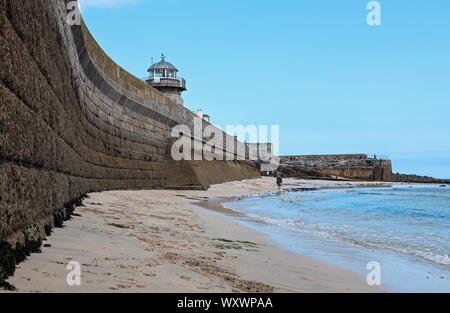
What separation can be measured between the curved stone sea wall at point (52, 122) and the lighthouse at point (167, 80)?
27.3m

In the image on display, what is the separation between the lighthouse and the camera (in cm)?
4166

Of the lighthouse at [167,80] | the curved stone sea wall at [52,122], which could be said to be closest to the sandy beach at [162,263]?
the curved stone sea wall at [52,122]

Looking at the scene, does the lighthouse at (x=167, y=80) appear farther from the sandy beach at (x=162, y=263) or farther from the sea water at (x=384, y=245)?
→ the sandy beach at (x=162, y=263)

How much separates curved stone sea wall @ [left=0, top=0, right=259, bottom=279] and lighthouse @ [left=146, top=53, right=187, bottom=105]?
27.3m

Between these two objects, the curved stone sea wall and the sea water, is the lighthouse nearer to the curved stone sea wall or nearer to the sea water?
the curved stone sea wall

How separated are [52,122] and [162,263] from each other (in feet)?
8.37

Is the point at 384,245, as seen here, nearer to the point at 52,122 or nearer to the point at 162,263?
the point at 162,263

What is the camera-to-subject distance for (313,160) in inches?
3078

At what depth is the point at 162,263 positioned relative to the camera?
3953 millimetres

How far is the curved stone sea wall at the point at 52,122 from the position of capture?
10.4ft

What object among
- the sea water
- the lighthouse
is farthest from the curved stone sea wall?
the lighthouse

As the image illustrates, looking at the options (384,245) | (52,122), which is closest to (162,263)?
(52,122)
